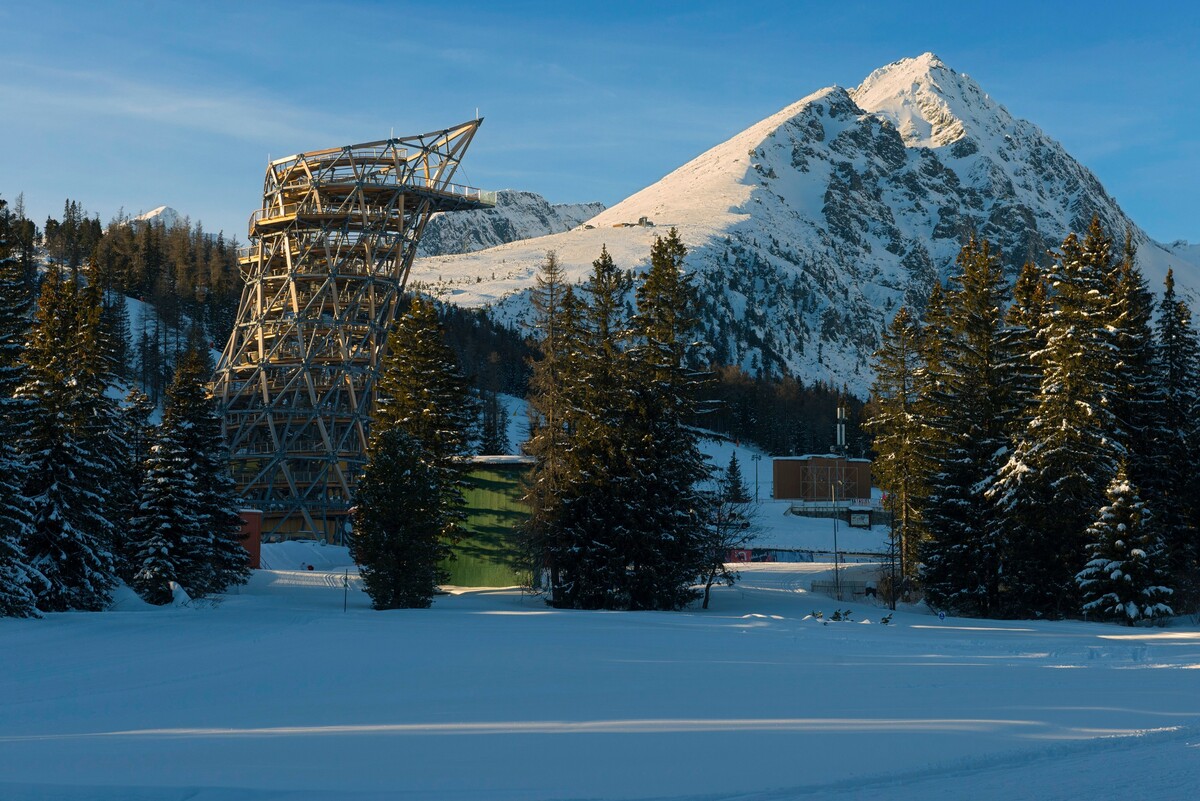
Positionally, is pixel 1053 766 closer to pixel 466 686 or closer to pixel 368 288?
pixel 466 686

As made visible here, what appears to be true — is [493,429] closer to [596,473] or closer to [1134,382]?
[596,473]

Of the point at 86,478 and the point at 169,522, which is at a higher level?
the point at 86,478

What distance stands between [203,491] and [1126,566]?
3043 centimetres

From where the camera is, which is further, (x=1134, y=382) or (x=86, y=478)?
(x=1134, y=382)

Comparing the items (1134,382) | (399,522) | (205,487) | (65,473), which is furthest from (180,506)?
(1134,382)

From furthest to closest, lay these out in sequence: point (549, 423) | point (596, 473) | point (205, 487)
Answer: point (549, 423)
point (596, 473)
point (205, 487)

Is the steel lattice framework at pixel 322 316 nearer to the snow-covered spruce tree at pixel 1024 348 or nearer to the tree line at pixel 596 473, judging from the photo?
the tree line at pixel 596 473

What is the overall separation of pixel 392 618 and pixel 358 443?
3756 cm

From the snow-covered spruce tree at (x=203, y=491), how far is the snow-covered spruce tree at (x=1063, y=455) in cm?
2678

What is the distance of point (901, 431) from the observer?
48938 millimetres

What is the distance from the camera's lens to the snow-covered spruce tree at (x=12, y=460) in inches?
1163

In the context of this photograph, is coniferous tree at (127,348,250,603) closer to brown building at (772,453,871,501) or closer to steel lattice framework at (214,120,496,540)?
steel lattice framework at (214,120,496,540)

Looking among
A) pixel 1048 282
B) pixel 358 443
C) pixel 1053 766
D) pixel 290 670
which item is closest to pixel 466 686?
pixel 290 670

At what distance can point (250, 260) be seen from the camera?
237 feet
